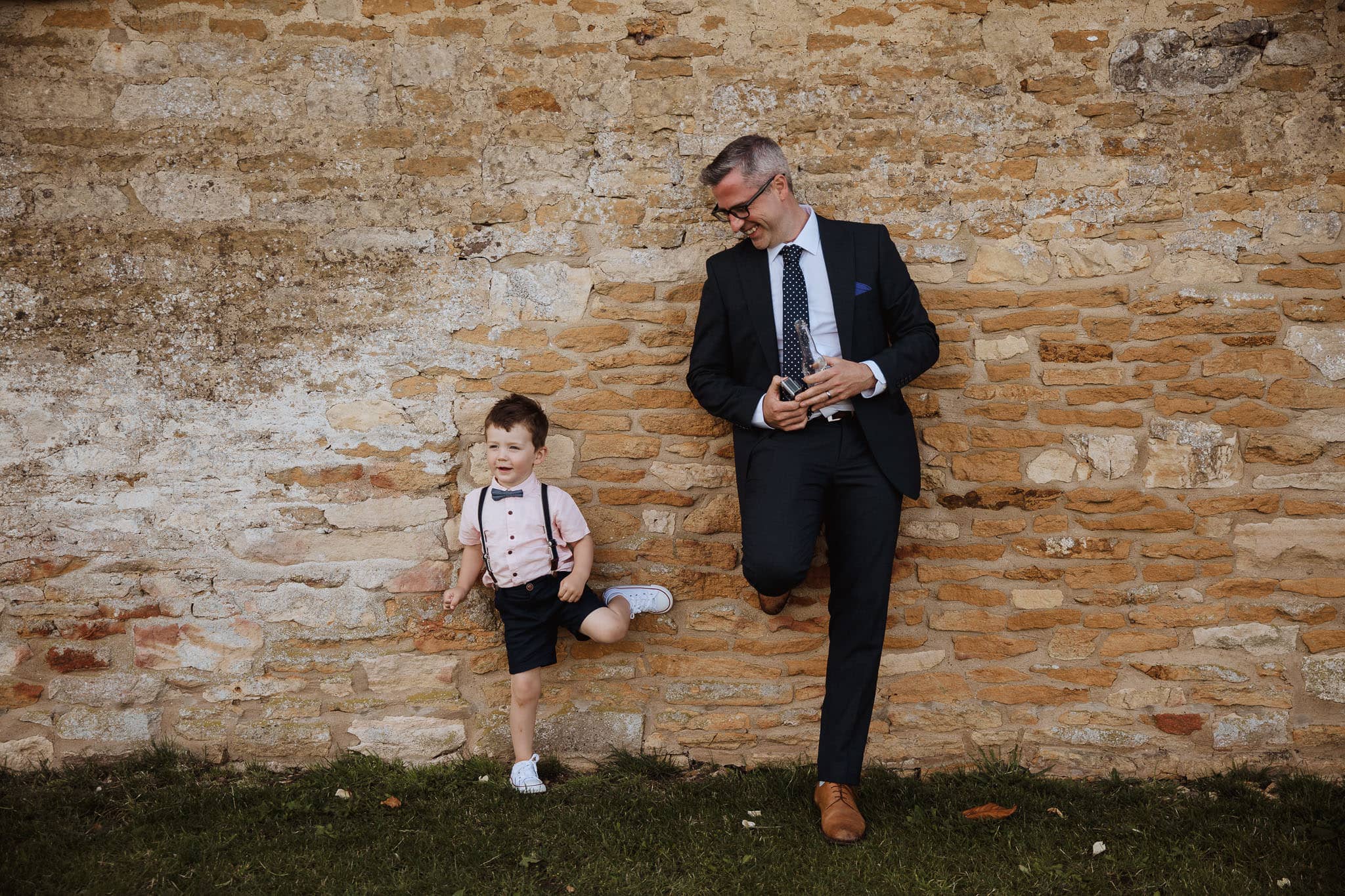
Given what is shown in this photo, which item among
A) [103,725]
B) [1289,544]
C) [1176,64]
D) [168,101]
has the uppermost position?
[1176,64]

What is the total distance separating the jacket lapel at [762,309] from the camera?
125 inches

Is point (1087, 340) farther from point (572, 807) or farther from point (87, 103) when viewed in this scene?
point (87, 103)

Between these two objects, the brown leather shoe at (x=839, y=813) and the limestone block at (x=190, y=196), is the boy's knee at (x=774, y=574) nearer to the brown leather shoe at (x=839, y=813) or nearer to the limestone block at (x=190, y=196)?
the brown leather shoe at (x=839, y=813)

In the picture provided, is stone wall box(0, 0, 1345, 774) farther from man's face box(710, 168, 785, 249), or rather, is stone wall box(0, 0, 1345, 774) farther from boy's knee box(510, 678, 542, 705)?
man's face box(710, 168, 785, 249)

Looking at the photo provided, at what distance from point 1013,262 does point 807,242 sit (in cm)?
88

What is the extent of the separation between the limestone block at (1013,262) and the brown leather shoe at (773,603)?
145 centimetres

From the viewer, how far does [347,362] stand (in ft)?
11.6

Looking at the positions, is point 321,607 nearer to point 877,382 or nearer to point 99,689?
point 99,689

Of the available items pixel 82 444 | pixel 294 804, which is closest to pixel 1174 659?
pixel 294 804

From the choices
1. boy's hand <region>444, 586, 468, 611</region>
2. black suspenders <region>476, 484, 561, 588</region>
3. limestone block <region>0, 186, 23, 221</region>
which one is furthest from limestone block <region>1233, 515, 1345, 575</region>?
limestone block <region>0, 186, 23, 221</region>

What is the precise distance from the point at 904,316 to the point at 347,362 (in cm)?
214

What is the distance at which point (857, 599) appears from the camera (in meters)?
3.15

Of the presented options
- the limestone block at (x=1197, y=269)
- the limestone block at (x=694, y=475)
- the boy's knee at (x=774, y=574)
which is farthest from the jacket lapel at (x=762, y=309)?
the limestone block at (x=1197, y=269)

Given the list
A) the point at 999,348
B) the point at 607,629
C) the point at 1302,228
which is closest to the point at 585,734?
the point at 607,629
